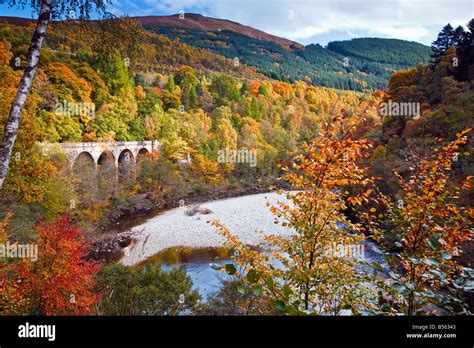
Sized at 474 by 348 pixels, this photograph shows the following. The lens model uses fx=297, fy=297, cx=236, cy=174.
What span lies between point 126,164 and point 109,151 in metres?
1.73

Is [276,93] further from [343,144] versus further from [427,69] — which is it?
[343,144]

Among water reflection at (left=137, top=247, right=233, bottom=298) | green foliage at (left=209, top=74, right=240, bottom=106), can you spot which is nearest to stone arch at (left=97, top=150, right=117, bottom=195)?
water reflection at (left=137, top=247, right=233, bottom=298)

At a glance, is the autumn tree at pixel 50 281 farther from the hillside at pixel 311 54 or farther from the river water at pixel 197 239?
the hillside at pixel 311 54

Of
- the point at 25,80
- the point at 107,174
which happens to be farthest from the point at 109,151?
the point at 25,80

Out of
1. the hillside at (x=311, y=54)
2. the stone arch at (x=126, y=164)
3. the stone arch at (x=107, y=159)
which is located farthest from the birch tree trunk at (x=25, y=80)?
the stone arch at (x=126, y=164)

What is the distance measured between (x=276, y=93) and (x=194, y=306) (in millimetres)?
52247

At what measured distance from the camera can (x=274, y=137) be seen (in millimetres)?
38188

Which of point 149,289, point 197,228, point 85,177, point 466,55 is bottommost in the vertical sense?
point 197,228

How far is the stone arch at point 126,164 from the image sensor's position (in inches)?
951

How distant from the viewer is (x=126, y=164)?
2542 centimetres

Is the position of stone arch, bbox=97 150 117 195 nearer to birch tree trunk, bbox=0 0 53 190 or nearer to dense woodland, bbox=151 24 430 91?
dense woodland, bbox=151 24 430 91

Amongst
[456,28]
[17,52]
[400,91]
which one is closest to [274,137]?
[400,91]

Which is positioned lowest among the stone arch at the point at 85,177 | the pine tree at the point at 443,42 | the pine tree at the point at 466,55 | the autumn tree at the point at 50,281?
the autumn tree at the point at 50,281

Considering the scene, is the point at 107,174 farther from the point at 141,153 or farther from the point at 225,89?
the point at 225,89
